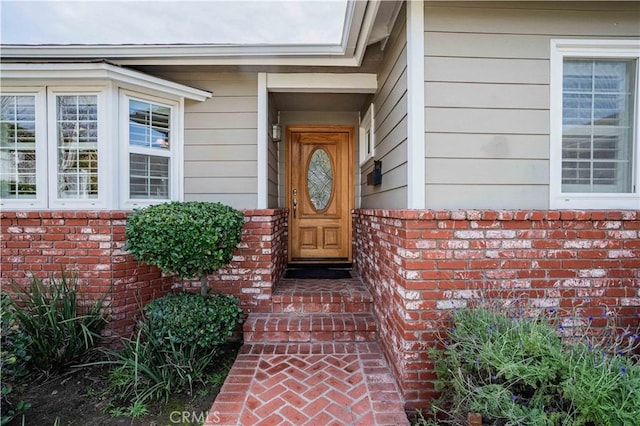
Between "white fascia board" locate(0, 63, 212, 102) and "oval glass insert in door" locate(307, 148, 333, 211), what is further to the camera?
"oval glass insert in door" locate(307, 148, 333, 211)

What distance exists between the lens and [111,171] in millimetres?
3066

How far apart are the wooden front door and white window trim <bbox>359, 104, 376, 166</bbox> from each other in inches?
12.1

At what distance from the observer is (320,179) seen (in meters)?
4.97

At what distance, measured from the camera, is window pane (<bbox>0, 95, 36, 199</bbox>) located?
307 cm

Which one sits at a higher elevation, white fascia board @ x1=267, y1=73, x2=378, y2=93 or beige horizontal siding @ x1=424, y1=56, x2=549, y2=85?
white fascia board @ x1=267, y1=73, x2=378, y2=93

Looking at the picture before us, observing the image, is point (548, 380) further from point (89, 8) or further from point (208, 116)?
point (89, 8)

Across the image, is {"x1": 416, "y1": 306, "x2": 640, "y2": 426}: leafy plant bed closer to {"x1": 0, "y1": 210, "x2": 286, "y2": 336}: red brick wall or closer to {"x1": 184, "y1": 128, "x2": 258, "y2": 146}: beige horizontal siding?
{"x1": 184, "y1": 128, "x2": 258, "y2": 146}: beige horizontal siding

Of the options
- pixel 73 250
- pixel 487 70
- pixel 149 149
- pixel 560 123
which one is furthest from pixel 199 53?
pixel 560 123

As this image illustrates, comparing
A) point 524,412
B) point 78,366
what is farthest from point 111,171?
point 524,412

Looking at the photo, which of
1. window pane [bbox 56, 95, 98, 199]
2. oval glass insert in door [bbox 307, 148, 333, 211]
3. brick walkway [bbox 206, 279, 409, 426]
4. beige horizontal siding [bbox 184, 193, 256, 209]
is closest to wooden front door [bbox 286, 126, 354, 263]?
oval glass insert in door [bbox 307, 148, 333, 211]

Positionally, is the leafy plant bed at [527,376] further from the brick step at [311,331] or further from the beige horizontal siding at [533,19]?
the beige horizontal siding at [533,19]

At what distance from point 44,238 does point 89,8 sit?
101 inches

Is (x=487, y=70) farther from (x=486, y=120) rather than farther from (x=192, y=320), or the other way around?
(x=192, y=320)

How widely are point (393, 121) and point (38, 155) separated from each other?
3470 millimetres
